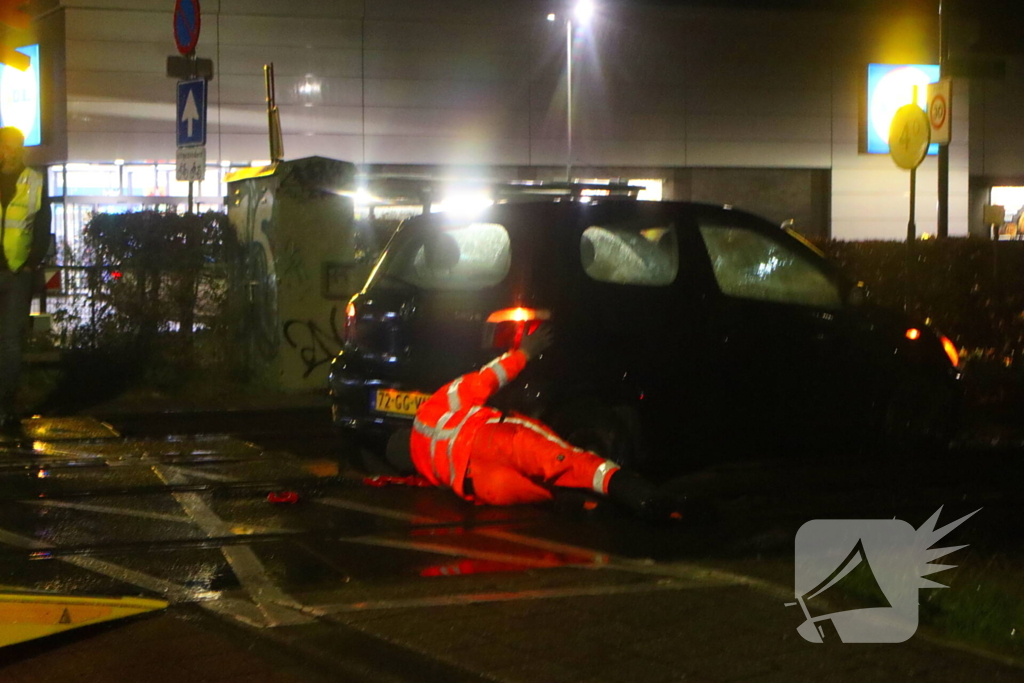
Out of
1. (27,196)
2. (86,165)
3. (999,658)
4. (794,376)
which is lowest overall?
(999,658)

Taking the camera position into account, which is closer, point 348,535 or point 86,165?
point 348,535

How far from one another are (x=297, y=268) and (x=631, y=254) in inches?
212

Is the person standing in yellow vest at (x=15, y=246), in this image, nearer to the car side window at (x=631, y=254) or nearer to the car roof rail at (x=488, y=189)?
the car roof rail at (x=488, y=189)

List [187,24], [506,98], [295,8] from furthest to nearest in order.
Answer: [506,98] → [295,8] → [187,24]

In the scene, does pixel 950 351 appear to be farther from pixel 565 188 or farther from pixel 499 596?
pixel 565 188

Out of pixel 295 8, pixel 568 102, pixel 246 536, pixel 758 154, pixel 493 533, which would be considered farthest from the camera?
pixel 758 154

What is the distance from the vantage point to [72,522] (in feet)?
20.9

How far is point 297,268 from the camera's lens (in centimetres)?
1166

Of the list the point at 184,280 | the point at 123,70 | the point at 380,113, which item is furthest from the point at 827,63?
the point at 184,280

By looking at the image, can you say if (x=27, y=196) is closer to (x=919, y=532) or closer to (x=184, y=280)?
(x=184, y=280)

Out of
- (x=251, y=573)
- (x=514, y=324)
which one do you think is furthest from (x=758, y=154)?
(x=251, y=573)

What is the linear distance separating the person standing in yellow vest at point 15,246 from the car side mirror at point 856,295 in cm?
636

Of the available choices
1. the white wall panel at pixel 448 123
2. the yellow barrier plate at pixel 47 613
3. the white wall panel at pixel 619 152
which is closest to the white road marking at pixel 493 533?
the yellow barrier plate at pixel 47 613

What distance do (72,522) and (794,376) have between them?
4.21 m
